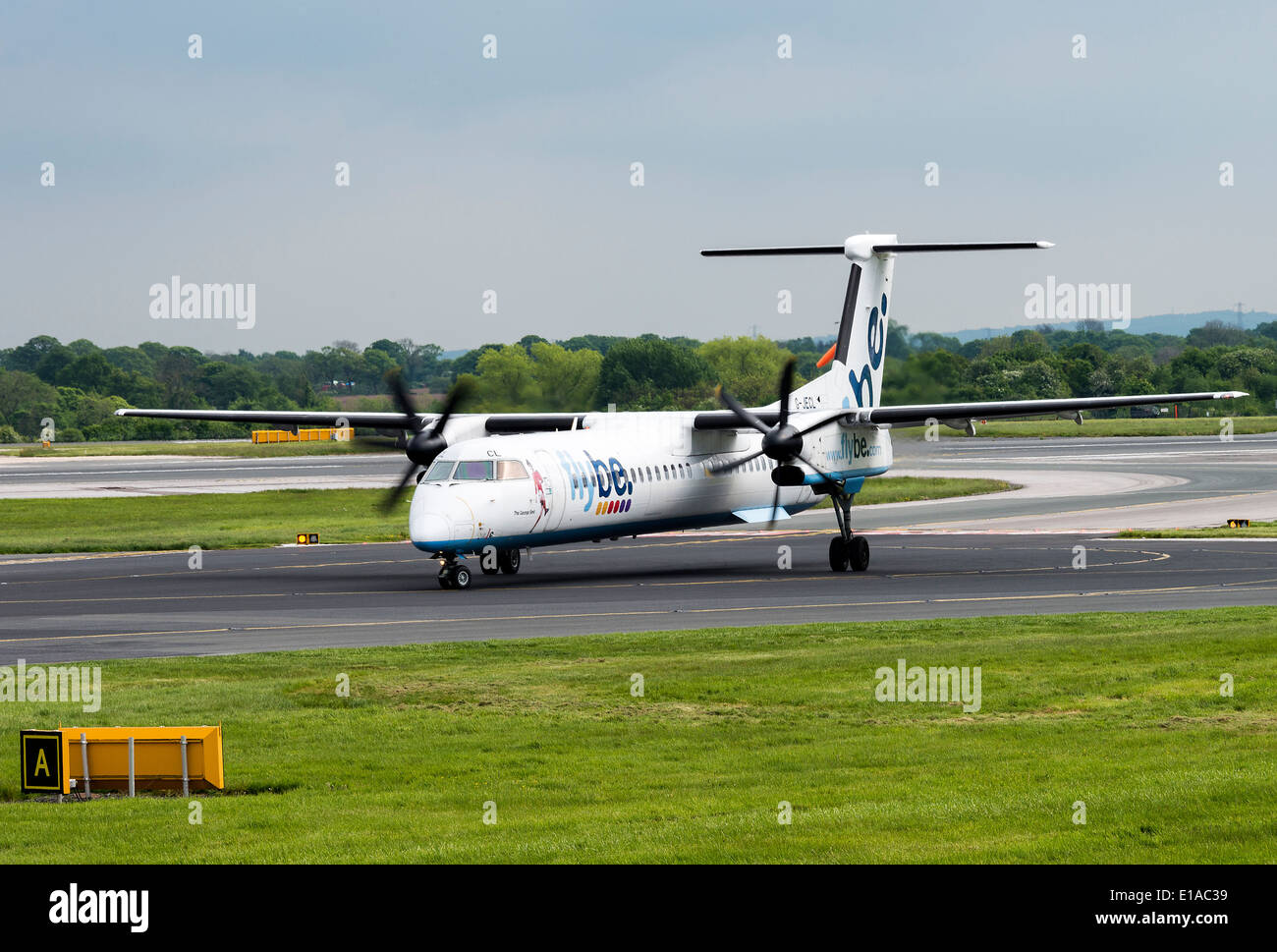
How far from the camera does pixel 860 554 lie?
37812 mm

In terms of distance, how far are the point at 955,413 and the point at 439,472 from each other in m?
13.3

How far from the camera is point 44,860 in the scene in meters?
11.2

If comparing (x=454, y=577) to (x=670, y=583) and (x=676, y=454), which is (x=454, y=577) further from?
(x=676, y=454)

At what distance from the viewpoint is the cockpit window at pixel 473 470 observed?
32.8 m

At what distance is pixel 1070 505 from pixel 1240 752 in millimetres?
43621

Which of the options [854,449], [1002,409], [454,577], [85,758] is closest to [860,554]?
[854,449]

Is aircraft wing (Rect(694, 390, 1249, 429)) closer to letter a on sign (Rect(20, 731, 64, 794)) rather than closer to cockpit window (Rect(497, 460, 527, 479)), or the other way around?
cockpit window (Rect(497, 460, 527, 479))

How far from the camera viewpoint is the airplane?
33.1 m

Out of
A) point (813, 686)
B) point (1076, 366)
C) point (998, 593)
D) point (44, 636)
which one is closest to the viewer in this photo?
point (813, 686)

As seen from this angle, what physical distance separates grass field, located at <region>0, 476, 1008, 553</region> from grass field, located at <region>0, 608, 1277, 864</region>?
26966 millimetres

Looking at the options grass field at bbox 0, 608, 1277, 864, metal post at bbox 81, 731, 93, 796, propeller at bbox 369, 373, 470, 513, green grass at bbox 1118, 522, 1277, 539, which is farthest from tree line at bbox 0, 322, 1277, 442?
metal post at bbox 81, 731, 93, 796
